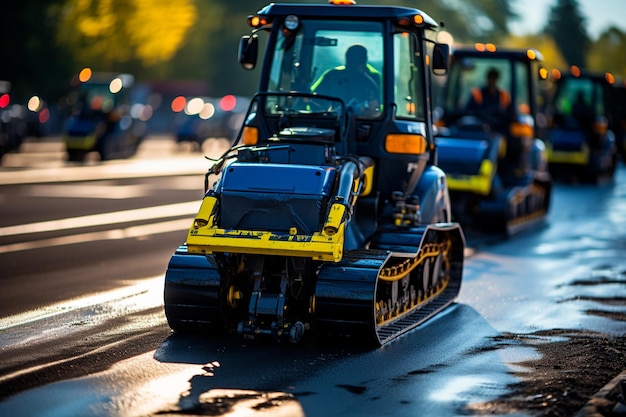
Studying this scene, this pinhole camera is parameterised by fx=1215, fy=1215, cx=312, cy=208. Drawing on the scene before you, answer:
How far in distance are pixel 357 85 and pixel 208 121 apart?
4043 centimetres

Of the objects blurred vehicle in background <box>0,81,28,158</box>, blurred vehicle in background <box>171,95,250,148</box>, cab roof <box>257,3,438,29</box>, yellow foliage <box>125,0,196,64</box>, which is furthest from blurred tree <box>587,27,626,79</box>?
cab roof <box>257,3,438,29</box>

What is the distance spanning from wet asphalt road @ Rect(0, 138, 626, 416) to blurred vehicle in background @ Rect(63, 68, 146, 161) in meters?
20.2

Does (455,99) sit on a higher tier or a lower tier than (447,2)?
lower

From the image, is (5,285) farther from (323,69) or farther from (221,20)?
(221,20)

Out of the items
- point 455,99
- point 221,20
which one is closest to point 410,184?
point 455,99

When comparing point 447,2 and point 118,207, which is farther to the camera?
point 447,2

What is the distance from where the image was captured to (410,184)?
11.4m

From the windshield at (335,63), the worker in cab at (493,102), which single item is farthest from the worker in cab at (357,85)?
the worker in cab at (493,102)

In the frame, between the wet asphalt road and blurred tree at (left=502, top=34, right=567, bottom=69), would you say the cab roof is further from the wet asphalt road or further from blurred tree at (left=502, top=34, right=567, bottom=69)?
blurred tree at (left=502, top=34, right=567, bottom=69)

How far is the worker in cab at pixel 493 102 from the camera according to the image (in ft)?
66.4

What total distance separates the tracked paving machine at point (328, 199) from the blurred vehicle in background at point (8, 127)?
24216 mm

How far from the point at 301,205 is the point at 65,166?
24568mm

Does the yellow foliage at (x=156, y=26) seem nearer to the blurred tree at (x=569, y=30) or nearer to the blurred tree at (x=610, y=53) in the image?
the blurred tree at (x=610, y=53)

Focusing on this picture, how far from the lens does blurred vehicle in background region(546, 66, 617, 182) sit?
31.0 m
